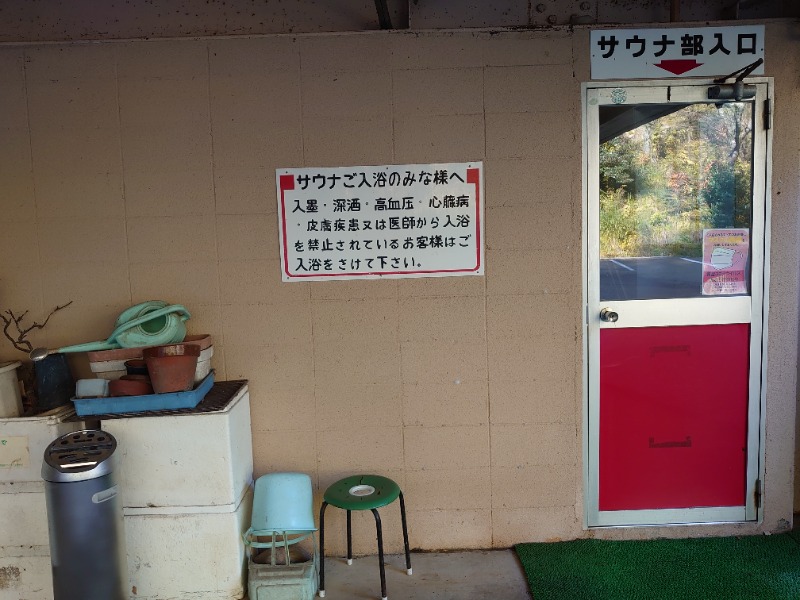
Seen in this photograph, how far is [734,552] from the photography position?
9.59 feet

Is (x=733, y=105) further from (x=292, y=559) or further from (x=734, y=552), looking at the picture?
(x=292, y=559)

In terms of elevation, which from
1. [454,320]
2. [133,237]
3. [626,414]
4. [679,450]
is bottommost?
[679,450]

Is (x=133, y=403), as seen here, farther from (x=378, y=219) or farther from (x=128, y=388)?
(x=378, y=219)

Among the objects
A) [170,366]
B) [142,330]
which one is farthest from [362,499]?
[142,330]

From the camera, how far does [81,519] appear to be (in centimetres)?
222

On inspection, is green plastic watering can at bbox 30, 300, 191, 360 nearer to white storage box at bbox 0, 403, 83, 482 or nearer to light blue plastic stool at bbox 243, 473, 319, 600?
white storage box at bbox 0, 403, 83, 482

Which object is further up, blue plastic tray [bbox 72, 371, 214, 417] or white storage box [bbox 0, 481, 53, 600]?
blue plastic tray [bbox 72, 371, 214, 417]

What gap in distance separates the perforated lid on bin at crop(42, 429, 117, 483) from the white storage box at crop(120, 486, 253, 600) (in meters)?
0.40

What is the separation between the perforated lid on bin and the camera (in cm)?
219

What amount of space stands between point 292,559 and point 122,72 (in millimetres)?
2503

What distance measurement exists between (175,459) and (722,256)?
2.81m

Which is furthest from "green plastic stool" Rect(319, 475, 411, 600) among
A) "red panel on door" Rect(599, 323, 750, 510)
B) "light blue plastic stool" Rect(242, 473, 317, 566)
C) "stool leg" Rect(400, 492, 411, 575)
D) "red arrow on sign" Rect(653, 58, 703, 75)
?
"red arrow on sign" Rect(653, 58, 703, 75)

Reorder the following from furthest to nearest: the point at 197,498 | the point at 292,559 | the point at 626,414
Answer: the point at 626,414 < the point at 292,559 < the point at 197,498

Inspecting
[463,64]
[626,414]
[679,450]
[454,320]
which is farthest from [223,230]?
[679,450]
